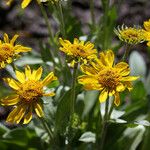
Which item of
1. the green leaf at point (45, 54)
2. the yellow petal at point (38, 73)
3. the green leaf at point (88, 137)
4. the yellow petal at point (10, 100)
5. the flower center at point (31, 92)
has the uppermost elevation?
the green leaf at point (45, 54)

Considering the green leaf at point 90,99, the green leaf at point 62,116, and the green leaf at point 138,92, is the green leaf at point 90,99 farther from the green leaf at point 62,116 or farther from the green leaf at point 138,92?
the green leaf at point 62,116

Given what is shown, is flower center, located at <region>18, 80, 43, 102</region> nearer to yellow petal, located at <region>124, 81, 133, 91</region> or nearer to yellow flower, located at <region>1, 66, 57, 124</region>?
yellow flower, located at <region>1, 66, 57, 124</region>

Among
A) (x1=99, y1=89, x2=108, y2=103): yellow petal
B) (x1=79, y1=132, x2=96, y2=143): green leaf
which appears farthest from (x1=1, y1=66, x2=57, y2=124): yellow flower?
(x1=79, y1=132, x2=96, y2=143): green leaf

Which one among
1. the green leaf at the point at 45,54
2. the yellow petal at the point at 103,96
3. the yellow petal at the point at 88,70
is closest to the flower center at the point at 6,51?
the yellow petal at the point at 88,70

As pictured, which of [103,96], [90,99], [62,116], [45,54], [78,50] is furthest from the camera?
[90,99]

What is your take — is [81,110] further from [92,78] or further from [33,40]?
[33,40]

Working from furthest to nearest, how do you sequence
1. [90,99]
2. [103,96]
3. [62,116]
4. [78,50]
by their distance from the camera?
[90,99] < [62,116] < [78,50] < [103,96]

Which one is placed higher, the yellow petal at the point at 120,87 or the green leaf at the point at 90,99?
the yellow petal at the point at 120,87

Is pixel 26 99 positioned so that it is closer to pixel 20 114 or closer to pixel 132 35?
pixel 20 114

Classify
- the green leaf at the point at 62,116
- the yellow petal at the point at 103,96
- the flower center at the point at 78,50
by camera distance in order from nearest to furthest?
the yellow petal at the point at 103,96 < the flower center at the point at 78,50 < the green leaf at the point at 62,116

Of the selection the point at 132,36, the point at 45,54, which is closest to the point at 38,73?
the point at 132,36
